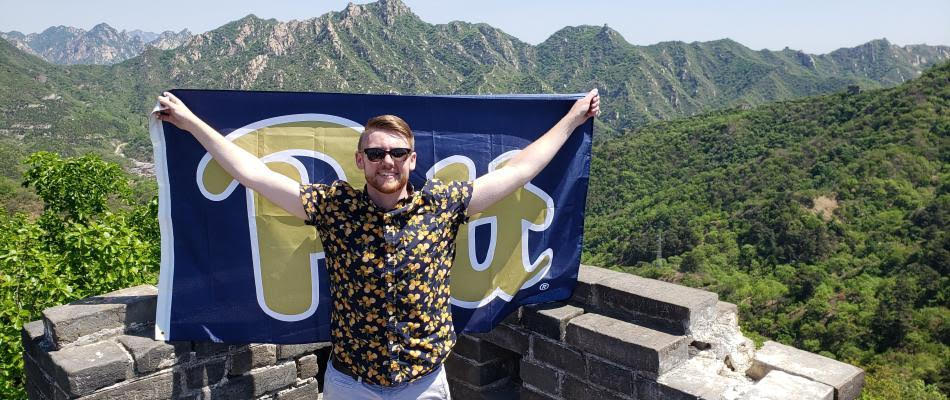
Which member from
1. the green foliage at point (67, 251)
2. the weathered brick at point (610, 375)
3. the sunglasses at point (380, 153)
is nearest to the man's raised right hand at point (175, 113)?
the sunglasses at point (380, 153)

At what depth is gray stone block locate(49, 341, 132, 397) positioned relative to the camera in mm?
2516

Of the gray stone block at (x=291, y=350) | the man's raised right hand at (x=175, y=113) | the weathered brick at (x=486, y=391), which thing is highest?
the man's raised right hand at (x=175, y=113)

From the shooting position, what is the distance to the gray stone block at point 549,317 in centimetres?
322

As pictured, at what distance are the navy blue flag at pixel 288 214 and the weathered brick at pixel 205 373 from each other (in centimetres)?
20

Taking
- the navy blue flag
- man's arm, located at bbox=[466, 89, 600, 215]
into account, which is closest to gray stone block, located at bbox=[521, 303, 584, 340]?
the navy blue flag

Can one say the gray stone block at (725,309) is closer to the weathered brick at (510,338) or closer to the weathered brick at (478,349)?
the weathered brick at (510,338)

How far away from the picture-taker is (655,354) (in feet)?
9.23

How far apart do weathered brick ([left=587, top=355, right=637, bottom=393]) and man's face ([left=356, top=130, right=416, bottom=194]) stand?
1490 millimetres

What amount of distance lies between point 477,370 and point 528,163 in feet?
5.03

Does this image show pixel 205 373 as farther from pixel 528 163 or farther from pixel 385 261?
pixel 528 163

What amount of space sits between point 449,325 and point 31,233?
7414 millimetres

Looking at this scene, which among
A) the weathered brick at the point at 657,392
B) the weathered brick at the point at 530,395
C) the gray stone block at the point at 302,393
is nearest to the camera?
the weathered brick at the point at 657,392

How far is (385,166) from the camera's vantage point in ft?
7.19

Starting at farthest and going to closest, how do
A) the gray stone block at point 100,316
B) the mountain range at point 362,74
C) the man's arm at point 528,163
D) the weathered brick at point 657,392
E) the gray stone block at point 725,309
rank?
the mountain range at point 362,74
the gray stone block at point 725,309
the weathered brick at point 657,392
the gray stone block at point 100,316
the man's arm at point 528,163
